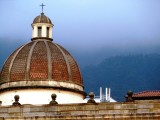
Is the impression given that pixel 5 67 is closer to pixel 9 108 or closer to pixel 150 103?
pixel 9 108

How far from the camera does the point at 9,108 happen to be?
43.7 metres

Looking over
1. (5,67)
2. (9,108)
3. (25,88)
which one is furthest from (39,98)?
(9,108)

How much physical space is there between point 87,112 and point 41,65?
62.3 ft

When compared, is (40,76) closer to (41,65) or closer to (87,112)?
(41,65)

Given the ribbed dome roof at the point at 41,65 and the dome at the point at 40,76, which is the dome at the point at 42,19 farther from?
the ribbed dome roof at the point at 41,65

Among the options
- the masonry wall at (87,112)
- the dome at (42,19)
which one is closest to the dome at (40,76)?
the dome at (42,19)

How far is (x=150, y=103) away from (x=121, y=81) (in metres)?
127

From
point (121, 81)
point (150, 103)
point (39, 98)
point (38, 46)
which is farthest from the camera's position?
point (121, 81)

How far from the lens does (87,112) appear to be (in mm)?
42625

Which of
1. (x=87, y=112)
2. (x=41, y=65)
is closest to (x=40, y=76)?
(x=41, y=65)

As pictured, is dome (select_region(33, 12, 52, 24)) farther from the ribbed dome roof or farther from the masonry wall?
the masonry wall

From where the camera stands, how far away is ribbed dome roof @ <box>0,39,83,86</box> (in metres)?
60.2

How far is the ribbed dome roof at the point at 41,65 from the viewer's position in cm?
6016

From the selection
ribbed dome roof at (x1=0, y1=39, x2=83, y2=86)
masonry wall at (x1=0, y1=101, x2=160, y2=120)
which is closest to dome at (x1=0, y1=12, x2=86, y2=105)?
ribbed dome roof at (x1=0, y1=39, x2=83, y2=86)
